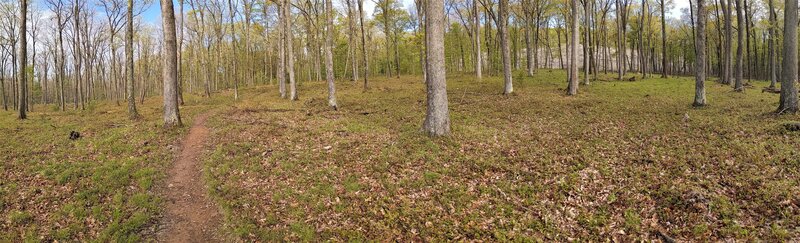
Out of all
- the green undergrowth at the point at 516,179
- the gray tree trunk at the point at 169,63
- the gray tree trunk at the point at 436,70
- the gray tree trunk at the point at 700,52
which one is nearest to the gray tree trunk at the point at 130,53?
the gray tree trunk at the point at 169,63

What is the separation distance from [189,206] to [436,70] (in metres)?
6.57

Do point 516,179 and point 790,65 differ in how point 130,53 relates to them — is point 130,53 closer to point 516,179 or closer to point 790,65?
point 516,179

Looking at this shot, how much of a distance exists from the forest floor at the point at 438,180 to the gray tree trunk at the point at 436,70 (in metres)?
0.49

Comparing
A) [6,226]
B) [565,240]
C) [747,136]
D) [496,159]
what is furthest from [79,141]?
[747,136]

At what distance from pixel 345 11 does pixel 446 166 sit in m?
31.0

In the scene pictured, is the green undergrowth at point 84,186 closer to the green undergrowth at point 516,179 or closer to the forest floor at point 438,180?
the forest floor at point 438,180

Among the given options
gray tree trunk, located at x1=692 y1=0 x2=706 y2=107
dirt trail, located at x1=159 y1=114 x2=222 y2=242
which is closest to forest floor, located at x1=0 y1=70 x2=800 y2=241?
dirt trail, located at x1=159 y1=114 x2=222 y2=242

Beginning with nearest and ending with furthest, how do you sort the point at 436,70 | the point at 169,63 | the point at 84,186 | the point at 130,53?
1. the point at 84,186
2. the point at 436,70
3. the point at 169,63
4. the point at 130,53

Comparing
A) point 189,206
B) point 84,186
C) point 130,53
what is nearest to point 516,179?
point 189,206

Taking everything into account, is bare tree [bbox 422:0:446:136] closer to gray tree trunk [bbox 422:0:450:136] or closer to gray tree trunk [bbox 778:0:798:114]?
gray tree trunk [bbox 422:0:450:136]

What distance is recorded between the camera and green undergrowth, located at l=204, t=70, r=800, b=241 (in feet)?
18.2

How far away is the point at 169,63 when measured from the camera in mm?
12344

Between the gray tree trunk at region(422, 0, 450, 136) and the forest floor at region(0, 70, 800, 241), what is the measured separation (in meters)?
0.49

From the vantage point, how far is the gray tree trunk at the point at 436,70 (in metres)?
9.80
